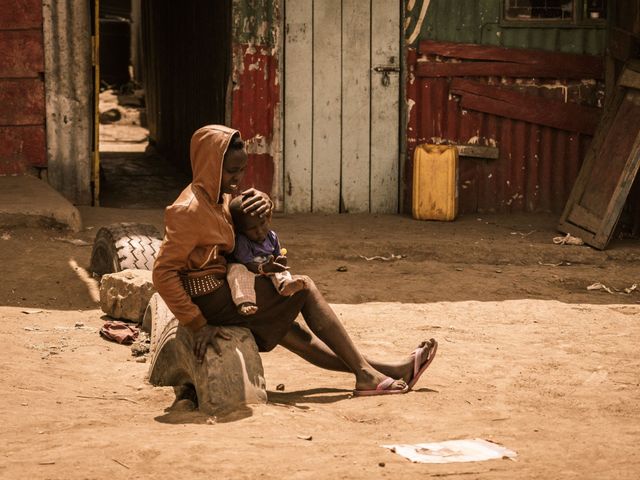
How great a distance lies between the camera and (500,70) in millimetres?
10609

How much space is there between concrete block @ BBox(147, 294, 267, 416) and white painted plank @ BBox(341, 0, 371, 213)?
543 cm

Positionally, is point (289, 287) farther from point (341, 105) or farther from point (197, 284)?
point (341, 105)

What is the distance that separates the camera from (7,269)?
27.0ft

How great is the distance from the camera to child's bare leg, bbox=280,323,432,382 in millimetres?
5664

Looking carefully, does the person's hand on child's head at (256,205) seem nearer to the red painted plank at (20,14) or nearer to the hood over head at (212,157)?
the hood over head at (212,157)

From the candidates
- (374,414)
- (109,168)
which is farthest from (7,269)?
(109,168)

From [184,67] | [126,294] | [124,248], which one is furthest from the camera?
[184,67]

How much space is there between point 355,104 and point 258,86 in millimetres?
952

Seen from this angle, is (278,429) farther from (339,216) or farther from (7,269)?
(339,216)

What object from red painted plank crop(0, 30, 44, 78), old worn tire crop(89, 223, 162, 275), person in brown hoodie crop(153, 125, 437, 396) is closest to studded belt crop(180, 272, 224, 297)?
person in brown hoodie crop(153, 125, 437, 396)

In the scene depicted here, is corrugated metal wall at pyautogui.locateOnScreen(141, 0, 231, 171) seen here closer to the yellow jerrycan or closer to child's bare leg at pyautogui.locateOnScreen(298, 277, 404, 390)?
the yellow jerrycan

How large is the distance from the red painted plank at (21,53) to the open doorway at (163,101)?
5.74 feet

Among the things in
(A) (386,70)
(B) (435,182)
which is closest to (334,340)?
(B) (435,182)

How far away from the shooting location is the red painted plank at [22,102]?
1018 cm
